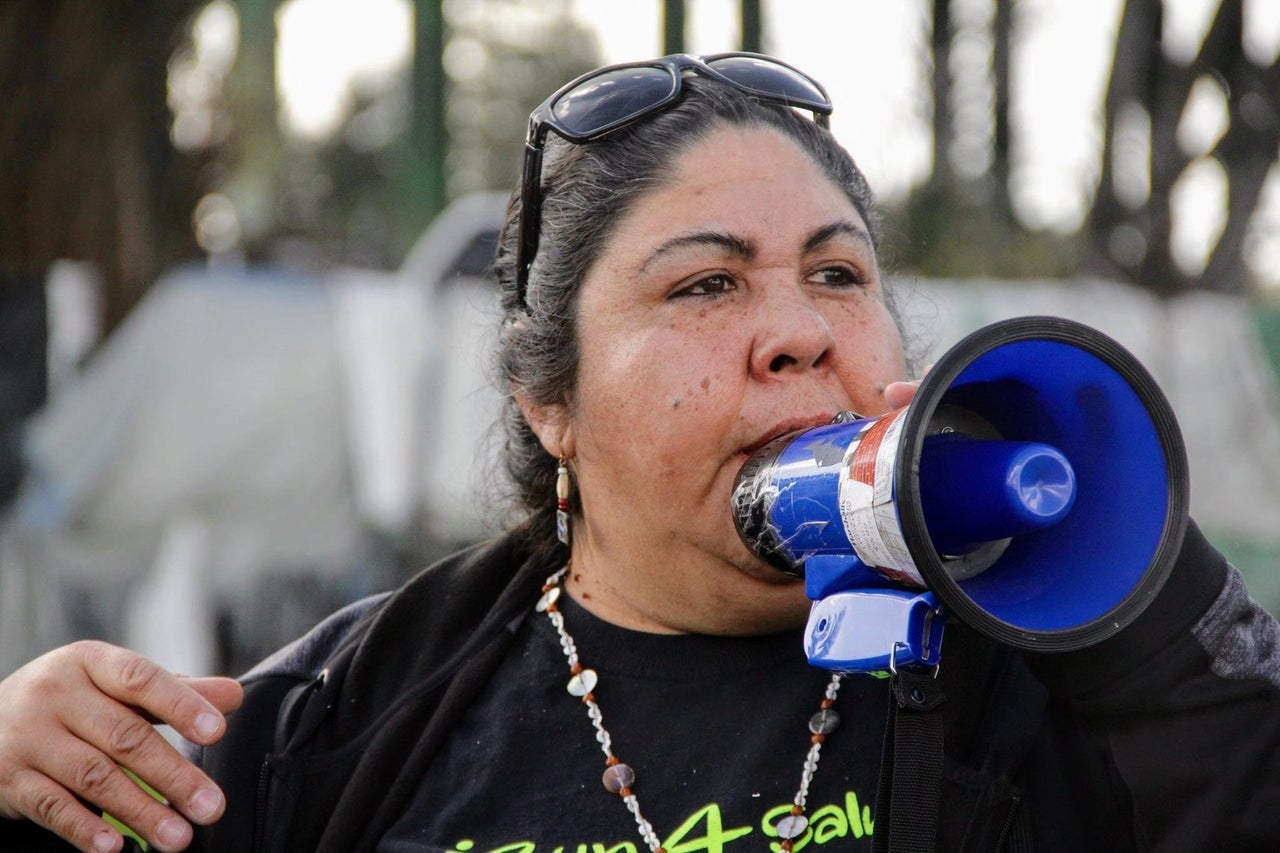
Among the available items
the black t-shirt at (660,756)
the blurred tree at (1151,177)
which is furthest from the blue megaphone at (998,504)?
the blurred tree at (1151,177)

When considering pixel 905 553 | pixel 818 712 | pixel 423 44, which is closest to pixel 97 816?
pixel 818 712

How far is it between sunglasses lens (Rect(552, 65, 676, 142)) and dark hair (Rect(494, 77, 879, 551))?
26 millimetres

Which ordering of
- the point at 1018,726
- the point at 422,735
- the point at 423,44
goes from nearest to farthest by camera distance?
1. the point at 1018,726
2. the point at 422,735
3. the point at 423,44

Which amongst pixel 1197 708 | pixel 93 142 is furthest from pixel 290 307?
pixel 1197 708

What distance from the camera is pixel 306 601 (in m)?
4.63

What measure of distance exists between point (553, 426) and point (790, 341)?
0.55 meters

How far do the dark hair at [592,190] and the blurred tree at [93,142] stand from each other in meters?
3.54

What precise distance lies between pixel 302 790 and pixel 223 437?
2.69m

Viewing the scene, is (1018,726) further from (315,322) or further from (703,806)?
(315,322)

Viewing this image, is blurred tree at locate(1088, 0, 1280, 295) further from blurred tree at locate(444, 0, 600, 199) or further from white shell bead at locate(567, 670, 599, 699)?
blurred tree at locate(444, 0, 600, 199)

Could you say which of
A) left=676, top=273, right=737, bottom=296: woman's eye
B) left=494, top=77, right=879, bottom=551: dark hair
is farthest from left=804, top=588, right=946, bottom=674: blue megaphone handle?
left=494, top=77, right=879, bottom=551: dark hair

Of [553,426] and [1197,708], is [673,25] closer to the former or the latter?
[553,426]

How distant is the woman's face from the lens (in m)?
1.92

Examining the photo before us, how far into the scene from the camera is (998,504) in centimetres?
140
